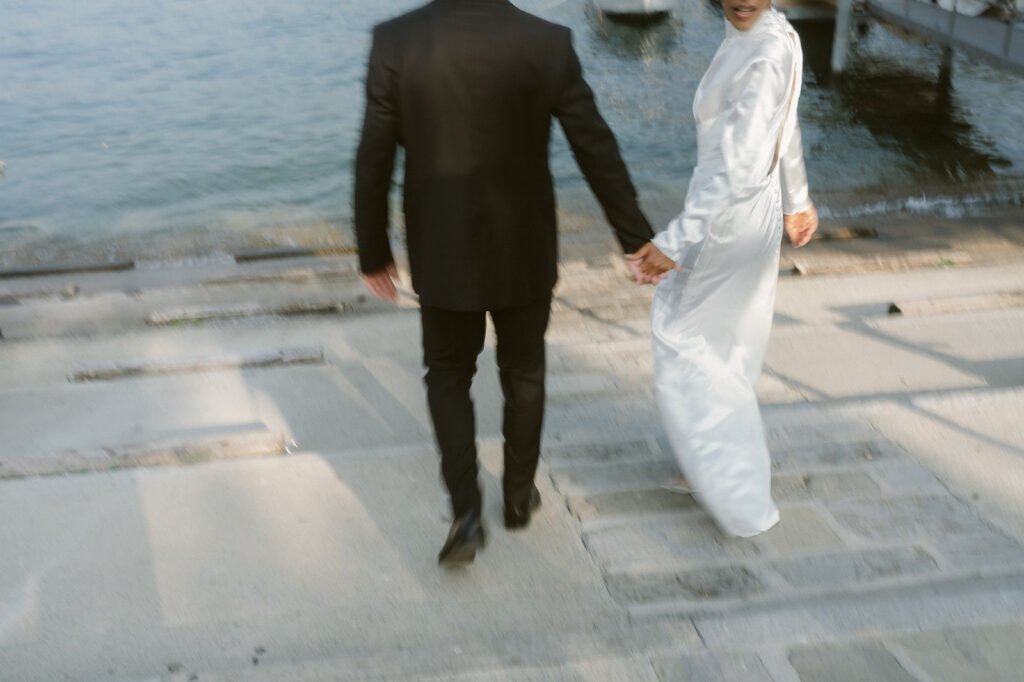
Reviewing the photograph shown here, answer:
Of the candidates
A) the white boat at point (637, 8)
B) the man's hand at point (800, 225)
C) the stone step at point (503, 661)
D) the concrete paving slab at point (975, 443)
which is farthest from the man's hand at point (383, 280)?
the white boat at point (637, 8)

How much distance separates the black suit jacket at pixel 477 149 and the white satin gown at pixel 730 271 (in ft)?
0.99

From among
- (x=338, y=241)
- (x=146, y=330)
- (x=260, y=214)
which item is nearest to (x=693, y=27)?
(x=260, y=214)

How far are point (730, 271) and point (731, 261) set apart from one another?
1.3 inches

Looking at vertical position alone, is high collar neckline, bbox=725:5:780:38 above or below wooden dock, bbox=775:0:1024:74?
above

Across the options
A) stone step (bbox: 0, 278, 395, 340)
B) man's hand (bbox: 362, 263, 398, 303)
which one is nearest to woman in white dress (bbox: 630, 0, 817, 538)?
man's hand (bbox: 362, 263, 398, 303)

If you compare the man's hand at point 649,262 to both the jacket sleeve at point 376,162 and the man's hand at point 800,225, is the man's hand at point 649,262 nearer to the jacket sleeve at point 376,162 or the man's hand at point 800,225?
the man's hand at point 800,225

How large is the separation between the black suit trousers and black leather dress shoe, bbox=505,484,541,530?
12 cm

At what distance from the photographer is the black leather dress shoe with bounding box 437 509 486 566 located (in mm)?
2596

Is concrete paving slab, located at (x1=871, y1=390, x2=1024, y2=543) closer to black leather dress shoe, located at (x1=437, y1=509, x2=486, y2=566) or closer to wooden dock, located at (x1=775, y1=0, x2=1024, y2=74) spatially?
black leather dress shoe, located at (x1=437, y1=509, x2=486, y2=566)

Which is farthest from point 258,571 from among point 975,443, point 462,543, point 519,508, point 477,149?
point 975,443

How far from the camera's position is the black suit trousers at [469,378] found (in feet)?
8.48

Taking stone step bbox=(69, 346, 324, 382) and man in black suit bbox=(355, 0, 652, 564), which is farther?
stone step bbox=(69, 346, 324, 382)

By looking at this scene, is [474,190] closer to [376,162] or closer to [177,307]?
[376,162]

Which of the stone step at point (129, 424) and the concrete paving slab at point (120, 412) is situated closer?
the stone step at point (129, 424)
